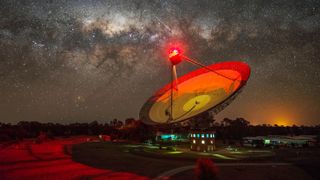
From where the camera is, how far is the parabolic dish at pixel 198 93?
1862 inches

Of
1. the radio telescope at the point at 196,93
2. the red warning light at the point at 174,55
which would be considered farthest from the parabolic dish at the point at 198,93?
the red warning light at the point at 174,55

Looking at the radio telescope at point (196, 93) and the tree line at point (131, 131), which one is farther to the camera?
the tree line at point (131, 131)

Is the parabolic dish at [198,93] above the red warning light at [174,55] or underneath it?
underneath

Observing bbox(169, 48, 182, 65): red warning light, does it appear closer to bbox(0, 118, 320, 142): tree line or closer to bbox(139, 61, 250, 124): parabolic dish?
bbox(139, 61, 250, 124): parabolic dish

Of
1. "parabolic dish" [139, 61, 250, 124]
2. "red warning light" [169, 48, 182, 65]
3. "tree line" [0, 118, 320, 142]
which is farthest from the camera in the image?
"tree line" [0, 118, 320, 142]

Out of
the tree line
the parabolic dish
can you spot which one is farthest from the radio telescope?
the tree line

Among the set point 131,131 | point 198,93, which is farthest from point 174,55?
point 131,131

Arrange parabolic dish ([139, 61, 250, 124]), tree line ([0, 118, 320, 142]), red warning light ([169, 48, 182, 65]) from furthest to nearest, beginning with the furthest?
tree line ([0, 118, 320, 142]) < parabolic dish ([139, 61, 250, 124]) < red warning light ([169, 48, 182, 65])

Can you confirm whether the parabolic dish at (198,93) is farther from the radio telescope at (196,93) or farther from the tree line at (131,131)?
the tree line at (131,131)

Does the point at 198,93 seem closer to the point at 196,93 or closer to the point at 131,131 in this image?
the point at 196,93

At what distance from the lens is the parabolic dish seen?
1862 inches

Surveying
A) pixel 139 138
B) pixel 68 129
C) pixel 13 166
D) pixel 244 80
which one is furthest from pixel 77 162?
pixel 68 129

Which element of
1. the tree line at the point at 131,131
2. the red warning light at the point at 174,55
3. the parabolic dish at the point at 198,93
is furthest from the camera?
the tree line at the point at 131,131

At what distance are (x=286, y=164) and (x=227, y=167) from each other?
8183 millimetres
